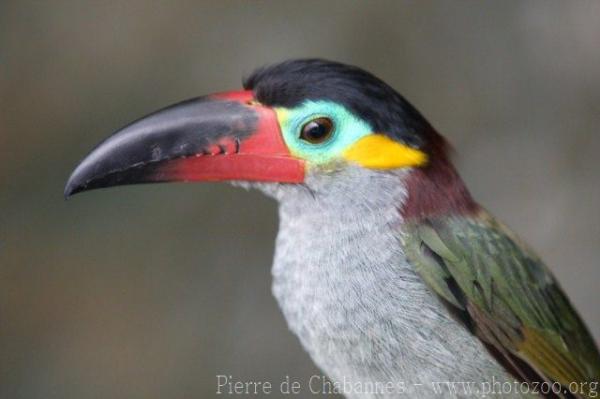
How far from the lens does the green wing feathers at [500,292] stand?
2.01 meters

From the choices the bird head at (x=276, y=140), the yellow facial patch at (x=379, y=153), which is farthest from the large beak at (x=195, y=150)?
Answer: the yellow facial patch at (x=379, y=153)

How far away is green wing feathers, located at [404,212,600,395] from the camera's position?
2.01 meters

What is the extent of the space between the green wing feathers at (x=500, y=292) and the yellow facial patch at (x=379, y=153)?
14 centimetres

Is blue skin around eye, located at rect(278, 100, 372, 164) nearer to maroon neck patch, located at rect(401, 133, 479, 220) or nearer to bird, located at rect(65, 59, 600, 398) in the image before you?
bird, located at rect(65, 59, 600, 398)

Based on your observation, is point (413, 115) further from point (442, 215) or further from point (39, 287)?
point (39, 287)

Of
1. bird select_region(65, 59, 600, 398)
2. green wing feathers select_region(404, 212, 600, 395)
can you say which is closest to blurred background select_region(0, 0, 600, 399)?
green wing feathers select_region(404, 212, 600, 395)

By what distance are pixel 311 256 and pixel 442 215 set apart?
30cm

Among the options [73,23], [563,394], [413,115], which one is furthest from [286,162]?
[73,23]

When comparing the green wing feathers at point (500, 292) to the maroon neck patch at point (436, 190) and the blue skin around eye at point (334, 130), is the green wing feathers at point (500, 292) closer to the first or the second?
the maroon neck patch at point (436, 190)

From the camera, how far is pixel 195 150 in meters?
2.03

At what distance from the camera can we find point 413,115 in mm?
2027

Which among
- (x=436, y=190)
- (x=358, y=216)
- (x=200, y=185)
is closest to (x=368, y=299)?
(x=358, y=216)

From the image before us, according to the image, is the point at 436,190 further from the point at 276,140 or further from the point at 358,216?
the point at 276,140

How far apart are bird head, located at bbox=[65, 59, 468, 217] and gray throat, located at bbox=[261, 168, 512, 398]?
0.04m
